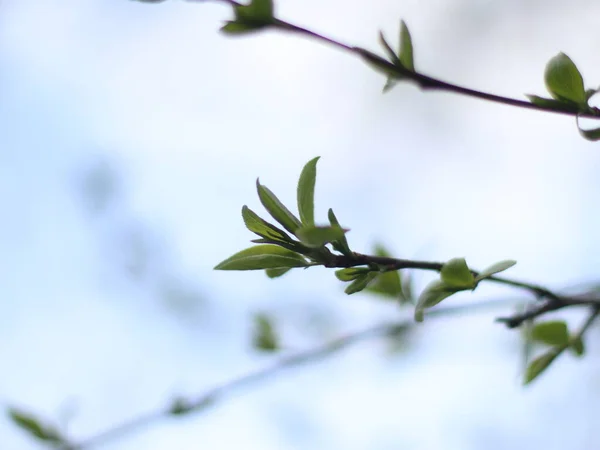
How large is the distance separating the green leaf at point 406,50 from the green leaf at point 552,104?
0.24ft

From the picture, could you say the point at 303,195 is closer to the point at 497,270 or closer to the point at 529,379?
the point at 497,270

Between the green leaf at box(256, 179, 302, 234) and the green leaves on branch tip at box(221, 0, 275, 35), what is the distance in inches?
4.2

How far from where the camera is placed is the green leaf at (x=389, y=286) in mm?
670

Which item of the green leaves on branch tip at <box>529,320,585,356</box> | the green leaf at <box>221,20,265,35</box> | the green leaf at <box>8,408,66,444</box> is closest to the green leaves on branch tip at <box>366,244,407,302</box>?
the green leaves on branch tip at <box>529,320,585,356</box>

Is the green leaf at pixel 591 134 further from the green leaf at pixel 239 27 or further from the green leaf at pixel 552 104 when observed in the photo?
the green leaf at pixel 239 27

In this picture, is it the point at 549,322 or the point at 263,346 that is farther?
the point at 263,346

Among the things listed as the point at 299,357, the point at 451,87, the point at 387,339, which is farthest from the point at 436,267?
the point at 387,339

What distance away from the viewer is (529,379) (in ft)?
1.78

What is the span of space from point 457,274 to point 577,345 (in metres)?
0.21

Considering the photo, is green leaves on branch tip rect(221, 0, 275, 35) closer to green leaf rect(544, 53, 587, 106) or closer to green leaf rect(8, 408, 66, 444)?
green leaf rect(544, 53, 587, 106)

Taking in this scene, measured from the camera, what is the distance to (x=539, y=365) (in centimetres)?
55

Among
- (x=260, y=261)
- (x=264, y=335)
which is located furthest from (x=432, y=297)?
(x=264, y=335)

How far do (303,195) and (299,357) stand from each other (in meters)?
0.51

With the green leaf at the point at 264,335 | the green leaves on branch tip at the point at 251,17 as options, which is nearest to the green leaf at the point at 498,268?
the green leaves on branch tip at the point at 251,17
